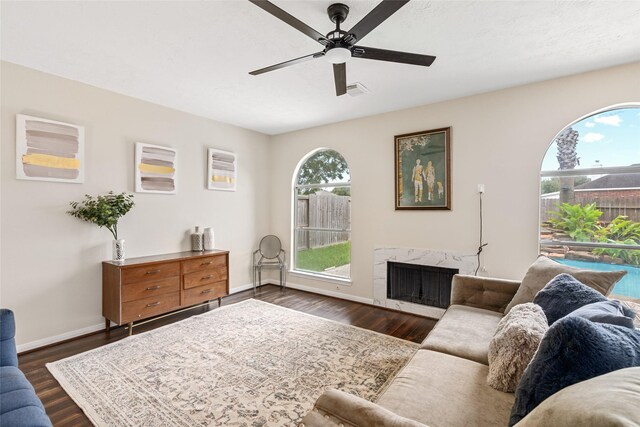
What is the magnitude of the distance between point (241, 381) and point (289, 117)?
11.1ft

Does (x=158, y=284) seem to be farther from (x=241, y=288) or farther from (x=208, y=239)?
(x=241, y=288)

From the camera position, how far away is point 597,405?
63cm

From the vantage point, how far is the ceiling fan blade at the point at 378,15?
144 centimetres

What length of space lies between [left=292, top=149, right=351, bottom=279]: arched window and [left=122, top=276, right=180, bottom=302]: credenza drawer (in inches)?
→ 83.0

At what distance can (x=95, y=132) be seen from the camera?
A: 3.21 metres

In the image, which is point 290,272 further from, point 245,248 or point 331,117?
point 331,117

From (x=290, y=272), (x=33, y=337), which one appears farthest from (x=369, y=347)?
(x=33, y=337)

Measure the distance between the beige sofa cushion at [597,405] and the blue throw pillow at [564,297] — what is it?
3.26ft

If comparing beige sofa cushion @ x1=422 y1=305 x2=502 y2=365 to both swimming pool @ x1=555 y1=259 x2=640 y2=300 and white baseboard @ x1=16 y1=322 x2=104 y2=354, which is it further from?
white baseboard @ x1=16 y1=322 x2=104 y2=354

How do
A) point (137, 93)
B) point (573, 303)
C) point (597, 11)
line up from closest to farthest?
point (573, 303), point (597, 11), point (137, 93)

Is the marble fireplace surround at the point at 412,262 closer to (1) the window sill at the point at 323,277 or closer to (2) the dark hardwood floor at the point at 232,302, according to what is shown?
(2) the dark hardwood floor at the point at 232,302

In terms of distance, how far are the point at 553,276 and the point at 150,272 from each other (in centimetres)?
377

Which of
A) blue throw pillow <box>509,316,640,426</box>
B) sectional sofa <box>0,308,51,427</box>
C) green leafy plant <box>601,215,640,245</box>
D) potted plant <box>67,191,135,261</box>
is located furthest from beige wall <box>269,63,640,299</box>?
sectional sofa <box>0,308,51,427</box>

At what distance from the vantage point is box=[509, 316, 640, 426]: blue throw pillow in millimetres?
885
